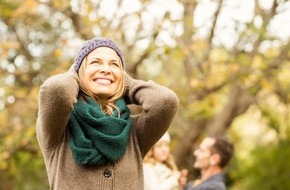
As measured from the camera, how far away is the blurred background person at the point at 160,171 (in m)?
4.08

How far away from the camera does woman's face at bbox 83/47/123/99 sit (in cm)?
245

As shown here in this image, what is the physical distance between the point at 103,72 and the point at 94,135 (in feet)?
0.94

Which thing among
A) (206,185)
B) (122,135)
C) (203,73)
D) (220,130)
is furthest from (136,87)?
(220,130)

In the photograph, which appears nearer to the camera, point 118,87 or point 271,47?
point 118,87

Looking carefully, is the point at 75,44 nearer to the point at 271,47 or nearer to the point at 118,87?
the point at 271,47

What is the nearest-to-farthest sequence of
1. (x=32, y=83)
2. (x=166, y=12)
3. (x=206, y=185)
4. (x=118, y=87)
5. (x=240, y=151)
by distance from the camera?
(x=118, y=87) → (x=206, y=185) → (x=166, y=12) → (x=32, y=83) → (x=240, y=151)

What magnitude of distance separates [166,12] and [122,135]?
14.2 ft

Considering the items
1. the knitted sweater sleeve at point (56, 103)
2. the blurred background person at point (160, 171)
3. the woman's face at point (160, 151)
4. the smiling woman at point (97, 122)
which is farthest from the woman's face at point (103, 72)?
the woman's face at point (160, 151)

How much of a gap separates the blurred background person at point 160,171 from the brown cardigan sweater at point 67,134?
152 centimetres

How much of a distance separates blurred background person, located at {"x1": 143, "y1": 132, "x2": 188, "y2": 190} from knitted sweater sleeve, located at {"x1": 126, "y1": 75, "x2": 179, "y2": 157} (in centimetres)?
150

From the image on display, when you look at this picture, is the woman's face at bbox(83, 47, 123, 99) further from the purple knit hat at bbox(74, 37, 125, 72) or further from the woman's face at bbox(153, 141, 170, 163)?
the woman's face at bbox(153, 141, 170, 163)

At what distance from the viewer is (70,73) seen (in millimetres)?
2436

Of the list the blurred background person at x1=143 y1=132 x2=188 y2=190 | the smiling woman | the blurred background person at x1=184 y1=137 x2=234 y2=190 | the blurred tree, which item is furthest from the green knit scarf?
the blurred tree

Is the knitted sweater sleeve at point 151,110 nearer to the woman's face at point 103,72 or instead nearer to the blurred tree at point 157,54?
the woman's face at point 103,72
